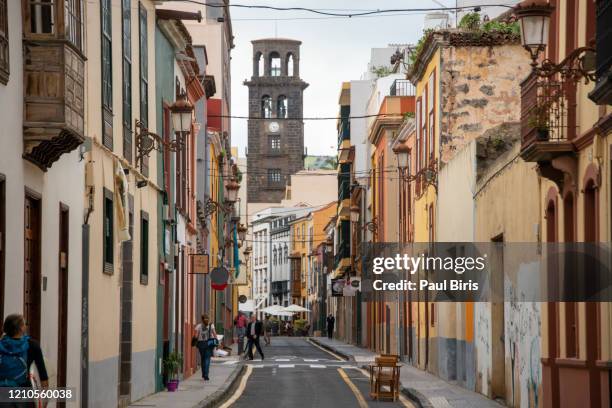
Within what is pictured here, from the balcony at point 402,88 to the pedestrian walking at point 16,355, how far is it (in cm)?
4440

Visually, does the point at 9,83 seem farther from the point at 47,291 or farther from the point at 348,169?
the point at 348,169

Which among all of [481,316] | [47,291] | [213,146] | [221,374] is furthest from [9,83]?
[213,146]

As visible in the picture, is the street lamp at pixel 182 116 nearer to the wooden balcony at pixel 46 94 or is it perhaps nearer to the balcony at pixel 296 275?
the wooden balcony at pixel 46 94

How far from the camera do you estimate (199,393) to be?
90.5 feet

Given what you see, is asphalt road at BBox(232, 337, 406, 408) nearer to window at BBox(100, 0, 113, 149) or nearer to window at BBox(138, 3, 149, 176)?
window at BBox(138, 3, 149, 176)

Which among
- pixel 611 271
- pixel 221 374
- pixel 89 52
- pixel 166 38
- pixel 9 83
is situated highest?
pixel 166 38

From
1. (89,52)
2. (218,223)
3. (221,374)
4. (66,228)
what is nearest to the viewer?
(66,228)

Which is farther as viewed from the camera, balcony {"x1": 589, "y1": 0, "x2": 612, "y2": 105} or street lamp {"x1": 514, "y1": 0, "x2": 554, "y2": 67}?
street lamp {"x1": 514, "y1": 0, "x2": 554, "y2": 67}

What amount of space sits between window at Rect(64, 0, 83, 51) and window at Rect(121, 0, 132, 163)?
6.19m

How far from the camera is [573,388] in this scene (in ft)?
59.9

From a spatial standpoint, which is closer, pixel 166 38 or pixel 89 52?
pixel 89 52

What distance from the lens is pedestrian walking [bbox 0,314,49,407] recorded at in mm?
12297

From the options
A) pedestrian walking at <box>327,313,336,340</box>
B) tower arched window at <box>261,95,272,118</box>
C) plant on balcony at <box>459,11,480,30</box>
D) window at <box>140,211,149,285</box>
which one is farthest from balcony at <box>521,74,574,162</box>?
tower arched window at <box>261,95,272,118</box>

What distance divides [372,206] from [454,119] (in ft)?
85.9
